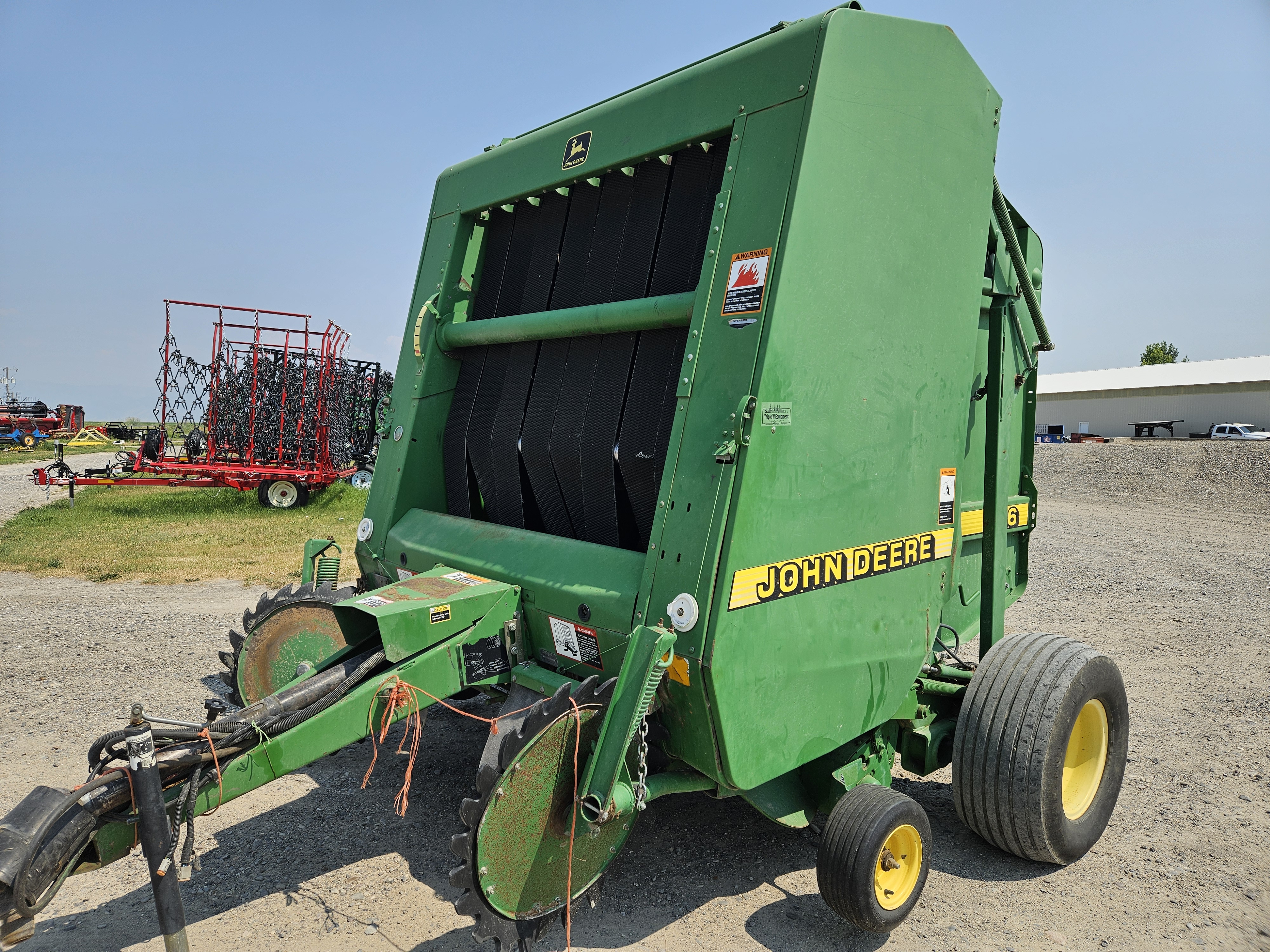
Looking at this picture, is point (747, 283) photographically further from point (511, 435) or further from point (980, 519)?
point (980, 519)

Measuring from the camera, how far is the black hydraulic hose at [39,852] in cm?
201

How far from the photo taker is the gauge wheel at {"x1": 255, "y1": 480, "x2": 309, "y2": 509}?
49.1ft

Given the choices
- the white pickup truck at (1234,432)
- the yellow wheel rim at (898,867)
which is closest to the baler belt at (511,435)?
the yellow wheel rim at (898,867)

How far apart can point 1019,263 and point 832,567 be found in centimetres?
207

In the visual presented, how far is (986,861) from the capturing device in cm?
358

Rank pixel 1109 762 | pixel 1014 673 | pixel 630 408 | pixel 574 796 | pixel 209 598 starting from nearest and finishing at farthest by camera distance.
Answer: pixel 574 796
pixel 630 408
pixel 1014 673
pixel 1109 762
pixel 209 598

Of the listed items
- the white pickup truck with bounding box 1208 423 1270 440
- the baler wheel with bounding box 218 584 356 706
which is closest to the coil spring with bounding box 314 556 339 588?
the baler wheel with bounding box 218 584 356 706

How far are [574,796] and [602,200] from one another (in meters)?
2.51

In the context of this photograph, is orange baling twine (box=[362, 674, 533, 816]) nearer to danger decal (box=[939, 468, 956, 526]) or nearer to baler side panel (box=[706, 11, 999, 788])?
baler side panel (box=[706, 11, 999, 788])

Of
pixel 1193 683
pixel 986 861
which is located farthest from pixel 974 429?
pixel 1193 683

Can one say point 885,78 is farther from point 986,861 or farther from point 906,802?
point 986,861

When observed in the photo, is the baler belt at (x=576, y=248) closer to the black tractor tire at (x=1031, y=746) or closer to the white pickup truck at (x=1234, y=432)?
the black tractor tire at (x=1031, y=746)

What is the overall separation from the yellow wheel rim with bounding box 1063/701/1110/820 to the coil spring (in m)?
3.77

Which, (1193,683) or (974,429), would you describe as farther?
(1193,683)
